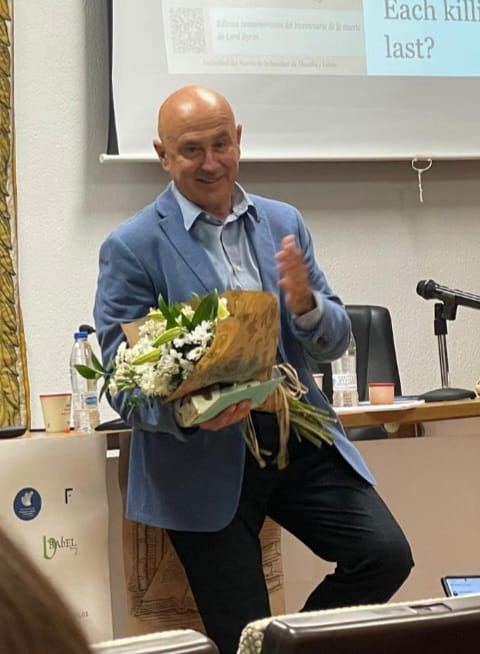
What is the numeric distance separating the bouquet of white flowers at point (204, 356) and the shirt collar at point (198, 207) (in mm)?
275

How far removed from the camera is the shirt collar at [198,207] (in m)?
2.33

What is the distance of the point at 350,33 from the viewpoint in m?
4.21

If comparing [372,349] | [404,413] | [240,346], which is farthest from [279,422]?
[372,349]

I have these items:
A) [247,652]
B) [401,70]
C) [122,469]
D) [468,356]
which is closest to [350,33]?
[401,70]

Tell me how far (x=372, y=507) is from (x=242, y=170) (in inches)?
86.6

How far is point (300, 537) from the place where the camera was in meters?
→ 2.38

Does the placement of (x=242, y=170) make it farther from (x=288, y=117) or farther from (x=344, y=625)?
(x=344, y=625)

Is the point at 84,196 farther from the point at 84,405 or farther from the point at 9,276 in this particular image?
the point at 84,405

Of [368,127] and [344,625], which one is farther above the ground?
[368,127]

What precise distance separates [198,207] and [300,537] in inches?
29.9

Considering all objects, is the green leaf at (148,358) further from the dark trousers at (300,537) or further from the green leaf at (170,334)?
the dark trousers at (300,537)

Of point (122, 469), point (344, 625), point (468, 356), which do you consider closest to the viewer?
point (344, 625)

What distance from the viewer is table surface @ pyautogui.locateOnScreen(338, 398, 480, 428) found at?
2574mm

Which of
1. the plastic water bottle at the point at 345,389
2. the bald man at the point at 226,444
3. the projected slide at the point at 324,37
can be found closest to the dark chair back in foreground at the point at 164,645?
the bald man at the point at 226,444
